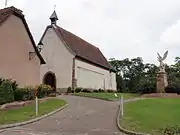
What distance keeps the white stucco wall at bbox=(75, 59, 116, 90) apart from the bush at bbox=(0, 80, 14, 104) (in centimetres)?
1954

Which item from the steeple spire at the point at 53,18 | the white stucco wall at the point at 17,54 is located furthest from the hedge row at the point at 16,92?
the steeple spire at the point at 53,18

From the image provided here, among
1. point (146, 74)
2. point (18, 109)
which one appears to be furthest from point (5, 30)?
point (146, 74)

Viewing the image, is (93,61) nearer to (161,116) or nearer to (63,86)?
(63,86)

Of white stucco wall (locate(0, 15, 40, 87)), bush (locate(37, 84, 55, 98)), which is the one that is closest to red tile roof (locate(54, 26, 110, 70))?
white stucco wall (locate(0, 15, 40, 87))

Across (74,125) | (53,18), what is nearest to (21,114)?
(74,125)

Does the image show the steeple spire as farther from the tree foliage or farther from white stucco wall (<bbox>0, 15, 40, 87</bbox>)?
the tree foliage

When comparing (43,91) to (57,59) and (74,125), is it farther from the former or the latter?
(57,59)

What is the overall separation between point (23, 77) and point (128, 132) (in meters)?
17.4

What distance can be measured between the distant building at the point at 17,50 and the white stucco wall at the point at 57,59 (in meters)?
10.2

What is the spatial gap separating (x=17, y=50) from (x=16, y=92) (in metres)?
5.33

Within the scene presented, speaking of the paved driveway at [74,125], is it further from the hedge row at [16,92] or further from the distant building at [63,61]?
the distant building at [63,61]

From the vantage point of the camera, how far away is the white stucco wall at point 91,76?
42750mm

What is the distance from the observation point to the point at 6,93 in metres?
22.2

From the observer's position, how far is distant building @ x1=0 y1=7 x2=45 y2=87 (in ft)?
88.3
